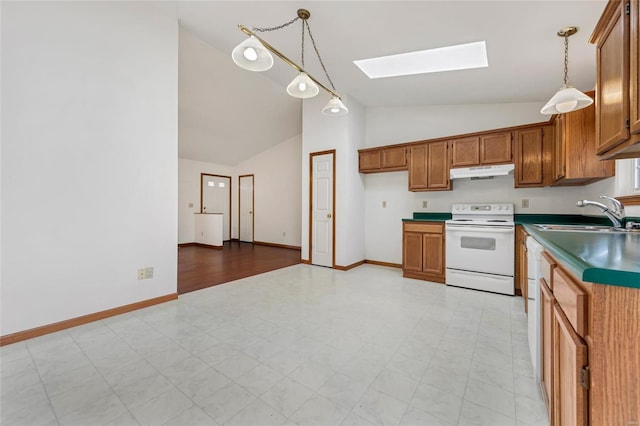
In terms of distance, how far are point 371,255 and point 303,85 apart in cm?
359

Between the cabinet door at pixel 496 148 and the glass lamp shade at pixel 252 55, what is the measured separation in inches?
126

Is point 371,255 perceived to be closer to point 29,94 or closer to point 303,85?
point 303,85

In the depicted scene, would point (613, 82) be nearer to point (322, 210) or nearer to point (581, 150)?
point (581, 150)

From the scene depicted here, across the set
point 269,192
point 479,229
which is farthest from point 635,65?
point 269,192

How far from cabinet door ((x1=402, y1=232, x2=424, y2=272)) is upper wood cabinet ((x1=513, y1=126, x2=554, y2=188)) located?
4.87ft

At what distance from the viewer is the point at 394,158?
15.1ft

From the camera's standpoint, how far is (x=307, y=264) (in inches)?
202

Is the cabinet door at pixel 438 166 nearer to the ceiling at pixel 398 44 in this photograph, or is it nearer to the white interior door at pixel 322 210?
the ceiling at pixel 398 44

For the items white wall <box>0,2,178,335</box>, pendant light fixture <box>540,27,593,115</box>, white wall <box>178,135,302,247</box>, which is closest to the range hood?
pendant light fixture <box>540,27,593,115</box>

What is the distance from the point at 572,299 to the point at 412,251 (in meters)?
3.35

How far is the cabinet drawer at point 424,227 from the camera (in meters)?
3.96

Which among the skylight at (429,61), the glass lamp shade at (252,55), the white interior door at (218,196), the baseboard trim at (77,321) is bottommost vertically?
the baseboard trim at (77,321)

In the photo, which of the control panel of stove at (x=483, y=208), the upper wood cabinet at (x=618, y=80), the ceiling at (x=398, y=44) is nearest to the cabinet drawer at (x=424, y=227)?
the control panel of stove at (x=483, y=208)

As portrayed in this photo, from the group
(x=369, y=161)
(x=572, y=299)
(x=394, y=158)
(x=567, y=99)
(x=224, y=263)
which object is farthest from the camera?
(x=224, y=263)
